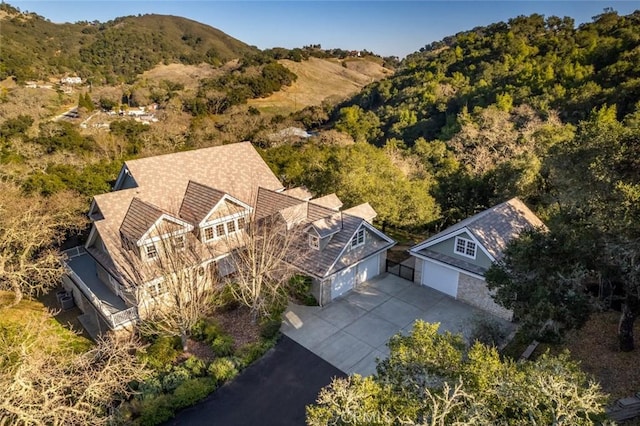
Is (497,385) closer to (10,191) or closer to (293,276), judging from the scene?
(293,276)

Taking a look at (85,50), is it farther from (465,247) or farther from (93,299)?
(465,247)

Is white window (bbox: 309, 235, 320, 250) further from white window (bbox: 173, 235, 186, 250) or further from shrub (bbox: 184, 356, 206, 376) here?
shrub (bbox: 184, 356, 206, 376)

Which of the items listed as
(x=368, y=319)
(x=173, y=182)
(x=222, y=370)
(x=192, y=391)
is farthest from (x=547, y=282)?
(x=173, y=182)

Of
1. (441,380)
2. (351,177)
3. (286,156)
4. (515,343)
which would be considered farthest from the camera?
(286,156)

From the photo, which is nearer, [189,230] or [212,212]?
[189,230]

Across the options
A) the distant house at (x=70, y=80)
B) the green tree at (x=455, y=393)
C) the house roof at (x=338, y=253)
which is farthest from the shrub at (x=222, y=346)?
the distant house at (x=70, y=80)

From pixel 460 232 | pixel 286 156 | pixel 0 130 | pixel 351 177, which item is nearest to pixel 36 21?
pixel 0 130
